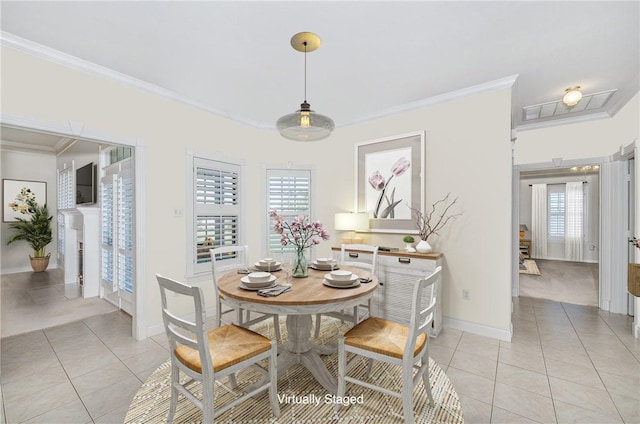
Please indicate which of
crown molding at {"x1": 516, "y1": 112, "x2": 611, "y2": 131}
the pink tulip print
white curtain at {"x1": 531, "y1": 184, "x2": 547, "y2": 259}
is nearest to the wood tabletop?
the pink tulip print

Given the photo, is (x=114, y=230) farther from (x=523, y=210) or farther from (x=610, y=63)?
(x=523, y=210)

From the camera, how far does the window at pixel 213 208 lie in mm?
3539

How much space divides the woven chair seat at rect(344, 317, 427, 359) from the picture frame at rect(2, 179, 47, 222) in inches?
308

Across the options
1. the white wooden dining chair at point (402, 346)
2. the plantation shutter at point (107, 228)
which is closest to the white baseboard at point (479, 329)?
the white wooden dining chair at point (402, 346)

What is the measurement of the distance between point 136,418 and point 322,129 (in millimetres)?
2393

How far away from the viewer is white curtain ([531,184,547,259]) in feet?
26.0

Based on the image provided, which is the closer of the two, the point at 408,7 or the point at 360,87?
the point at 408,7

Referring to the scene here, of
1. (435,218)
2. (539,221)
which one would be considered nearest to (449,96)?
(435,218)

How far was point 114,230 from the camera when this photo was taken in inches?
156

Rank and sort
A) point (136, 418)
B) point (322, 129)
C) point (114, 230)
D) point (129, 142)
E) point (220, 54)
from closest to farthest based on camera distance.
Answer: point (136, 418) → point (322, 129) → point (220, 54) → point (129, 142) → point (114, 230)

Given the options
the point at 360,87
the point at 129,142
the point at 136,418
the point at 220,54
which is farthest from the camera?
the point at 360,87

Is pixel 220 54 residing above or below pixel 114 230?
above

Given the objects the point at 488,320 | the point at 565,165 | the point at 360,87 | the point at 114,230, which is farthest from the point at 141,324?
the point at 565,165

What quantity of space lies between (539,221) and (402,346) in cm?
848
